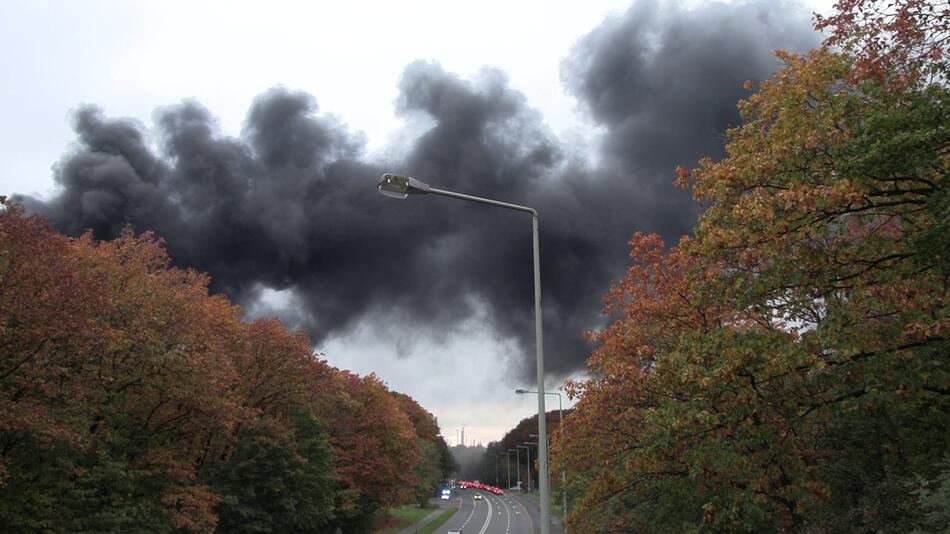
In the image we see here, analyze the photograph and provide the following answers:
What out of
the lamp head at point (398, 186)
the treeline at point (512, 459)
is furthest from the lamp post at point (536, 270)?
the treeline at point (512, 459)

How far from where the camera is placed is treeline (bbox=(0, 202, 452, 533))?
22344 millimetres

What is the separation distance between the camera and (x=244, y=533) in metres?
40.1

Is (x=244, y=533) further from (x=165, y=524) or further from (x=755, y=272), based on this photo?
(x=755, y=272)

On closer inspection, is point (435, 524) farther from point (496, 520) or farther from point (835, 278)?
point (835, 278)

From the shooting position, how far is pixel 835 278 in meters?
12.0

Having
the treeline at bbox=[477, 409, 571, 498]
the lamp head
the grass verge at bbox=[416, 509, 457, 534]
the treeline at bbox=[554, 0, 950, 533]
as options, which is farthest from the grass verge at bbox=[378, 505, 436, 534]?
the lamp head

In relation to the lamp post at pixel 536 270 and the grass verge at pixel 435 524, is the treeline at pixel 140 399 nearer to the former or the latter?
the lamp post at pixel 536 270

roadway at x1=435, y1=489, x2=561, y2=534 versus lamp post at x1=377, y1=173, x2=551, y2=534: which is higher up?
roadway at x1=435, y1=489, x2=561, y2=534

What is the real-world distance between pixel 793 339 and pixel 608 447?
855 centimetres

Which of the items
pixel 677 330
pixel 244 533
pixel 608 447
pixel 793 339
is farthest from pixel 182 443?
pixel 793 339

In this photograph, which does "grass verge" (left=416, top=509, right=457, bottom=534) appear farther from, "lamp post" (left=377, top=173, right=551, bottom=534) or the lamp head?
the lamp head

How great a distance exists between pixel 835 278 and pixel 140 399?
2741 cm

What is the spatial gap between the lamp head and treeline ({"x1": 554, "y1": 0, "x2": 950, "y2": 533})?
4961 millimetres

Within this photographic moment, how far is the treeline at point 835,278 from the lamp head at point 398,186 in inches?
195
